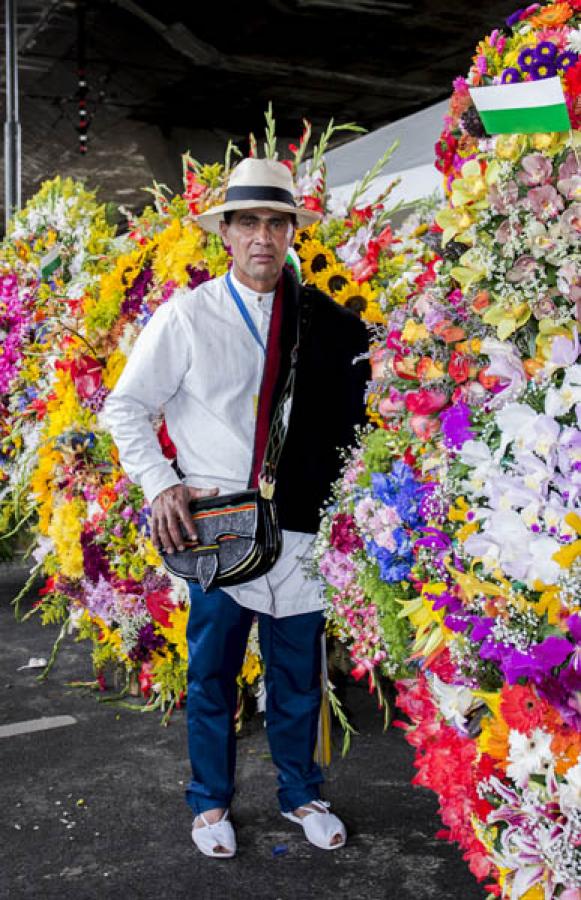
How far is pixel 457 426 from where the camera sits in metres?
2.16

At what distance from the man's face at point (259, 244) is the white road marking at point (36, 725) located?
7.14 ft

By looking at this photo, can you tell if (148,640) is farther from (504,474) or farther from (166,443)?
(504,474)

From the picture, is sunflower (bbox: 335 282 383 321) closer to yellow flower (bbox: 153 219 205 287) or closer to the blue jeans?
yellow flower (bbox: 153 219 205 287)

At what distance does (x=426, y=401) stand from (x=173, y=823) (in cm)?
180

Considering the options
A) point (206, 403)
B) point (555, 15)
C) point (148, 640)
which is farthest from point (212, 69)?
point (555, 15)

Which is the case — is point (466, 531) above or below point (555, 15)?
below

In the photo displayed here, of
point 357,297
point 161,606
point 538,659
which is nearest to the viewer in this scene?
point 538,659

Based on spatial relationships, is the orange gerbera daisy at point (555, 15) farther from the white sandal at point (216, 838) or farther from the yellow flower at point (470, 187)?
the white sandal at point (216, 838)

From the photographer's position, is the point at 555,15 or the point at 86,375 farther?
the point at 86,375

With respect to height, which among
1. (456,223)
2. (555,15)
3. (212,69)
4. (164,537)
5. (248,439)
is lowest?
(164,537)

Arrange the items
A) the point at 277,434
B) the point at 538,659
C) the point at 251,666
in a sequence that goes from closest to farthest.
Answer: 1. the point at 538,659
2. the point at 277,434
3. the point at 251,666

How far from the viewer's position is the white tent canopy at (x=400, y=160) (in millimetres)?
4168

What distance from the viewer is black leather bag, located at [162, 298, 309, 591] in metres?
2.84

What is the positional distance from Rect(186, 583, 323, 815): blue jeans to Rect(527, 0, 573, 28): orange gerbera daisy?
1.78 metres
